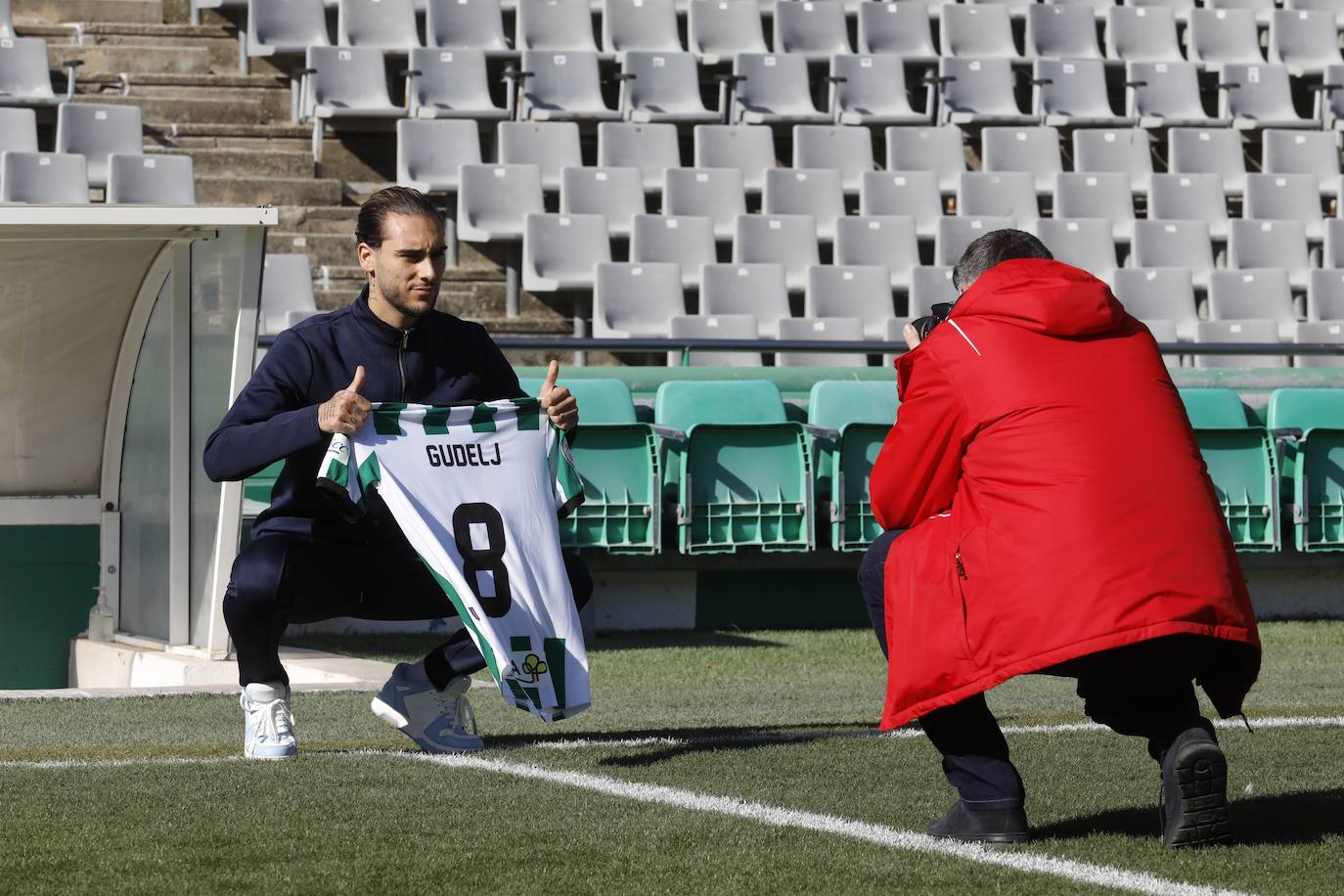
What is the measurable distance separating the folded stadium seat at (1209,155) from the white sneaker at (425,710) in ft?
40.9

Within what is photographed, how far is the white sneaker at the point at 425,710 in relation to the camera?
17.1ft

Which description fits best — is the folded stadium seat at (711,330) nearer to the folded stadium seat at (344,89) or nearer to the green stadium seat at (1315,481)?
the folded stadium seat at (344,89)

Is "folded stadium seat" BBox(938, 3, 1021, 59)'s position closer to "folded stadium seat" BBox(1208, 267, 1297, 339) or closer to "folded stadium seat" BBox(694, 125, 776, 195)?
"folded stadium seat" BBox(694, 125, 776, 195)

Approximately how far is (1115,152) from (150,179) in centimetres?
841

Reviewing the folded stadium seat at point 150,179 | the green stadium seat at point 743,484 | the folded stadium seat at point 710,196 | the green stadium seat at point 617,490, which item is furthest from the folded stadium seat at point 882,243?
the green stadium seat at point 617,490

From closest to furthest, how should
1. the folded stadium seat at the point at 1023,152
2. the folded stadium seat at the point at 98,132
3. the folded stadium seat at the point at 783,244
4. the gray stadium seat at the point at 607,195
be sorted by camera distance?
the folded stadium seat at the point at 98,132 < the folded stadium seat at the point at 783,244 < the gray stadium seat at the point at 607,195 < the folded stadium seat at the point at 1023,152

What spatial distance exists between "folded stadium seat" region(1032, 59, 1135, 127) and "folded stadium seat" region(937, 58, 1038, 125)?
0.27m

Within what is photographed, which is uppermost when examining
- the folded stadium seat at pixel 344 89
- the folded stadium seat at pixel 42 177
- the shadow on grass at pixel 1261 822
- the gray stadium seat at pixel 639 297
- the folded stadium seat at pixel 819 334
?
the folded stadium seat at pixel 344 89

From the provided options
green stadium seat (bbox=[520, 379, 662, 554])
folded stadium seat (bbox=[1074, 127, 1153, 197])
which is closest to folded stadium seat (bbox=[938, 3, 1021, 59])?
folded stadium seat (bbox=[1074, 127, 1153, 197])

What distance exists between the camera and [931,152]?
614 inches

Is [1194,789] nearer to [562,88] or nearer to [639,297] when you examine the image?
[639,297]

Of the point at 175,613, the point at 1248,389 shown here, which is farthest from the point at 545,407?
the point at 1248,389

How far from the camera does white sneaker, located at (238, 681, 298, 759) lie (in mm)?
4969

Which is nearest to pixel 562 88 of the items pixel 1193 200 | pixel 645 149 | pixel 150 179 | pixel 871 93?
pixel 645 149
